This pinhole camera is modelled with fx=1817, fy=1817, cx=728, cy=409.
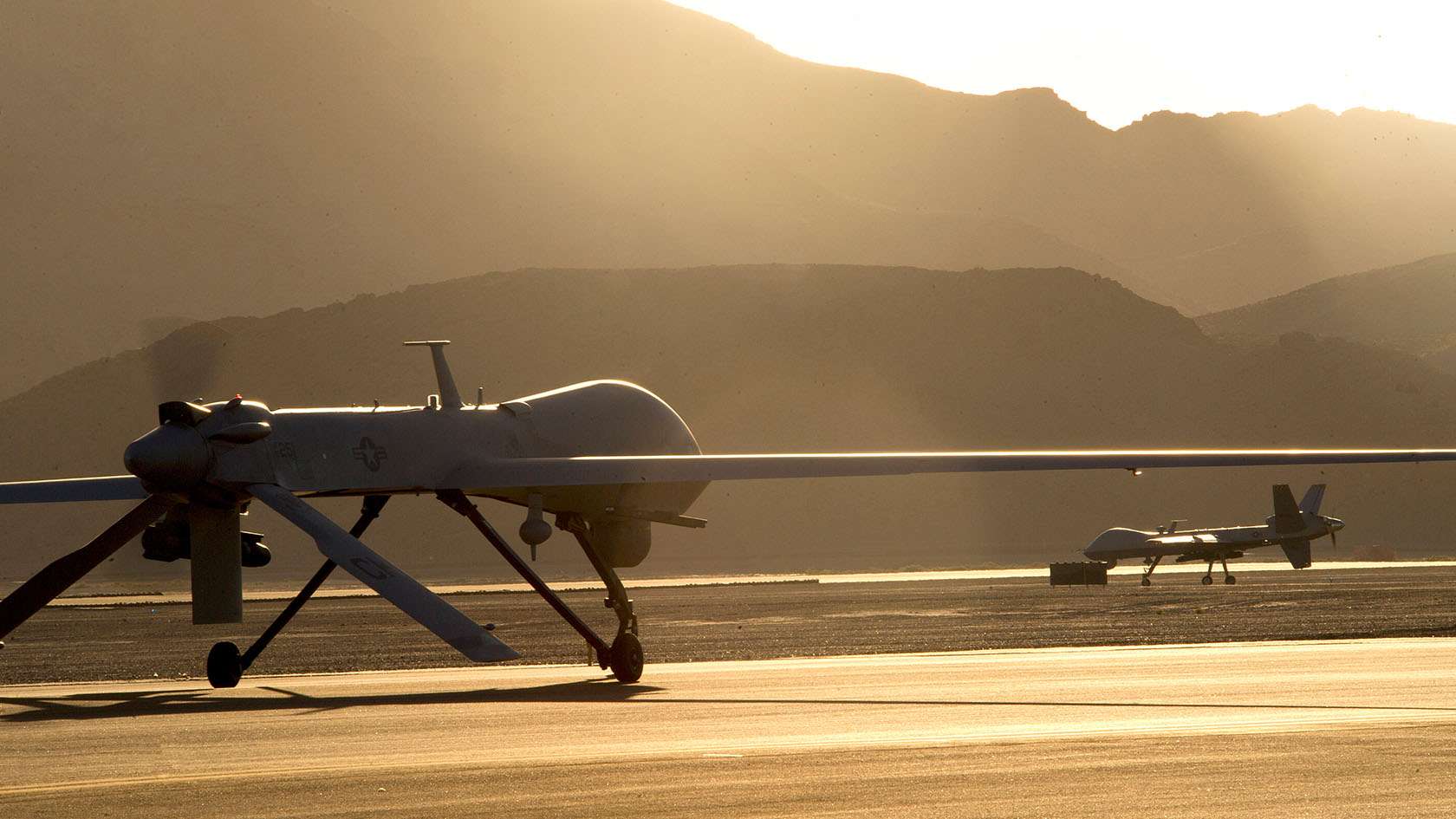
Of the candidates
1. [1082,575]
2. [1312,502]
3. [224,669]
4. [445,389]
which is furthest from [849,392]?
[224,669]

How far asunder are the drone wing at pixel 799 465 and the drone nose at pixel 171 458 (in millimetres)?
3670

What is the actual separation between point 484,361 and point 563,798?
153 meters

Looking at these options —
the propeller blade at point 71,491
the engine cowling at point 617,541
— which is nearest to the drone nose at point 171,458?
the propeller blade at point 71,491

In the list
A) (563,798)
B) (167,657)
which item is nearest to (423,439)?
(563,798)

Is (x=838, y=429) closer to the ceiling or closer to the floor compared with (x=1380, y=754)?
closer to the ceiling

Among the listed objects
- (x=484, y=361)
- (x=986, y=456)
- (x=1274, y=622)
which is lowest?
(x=1274, y=622)

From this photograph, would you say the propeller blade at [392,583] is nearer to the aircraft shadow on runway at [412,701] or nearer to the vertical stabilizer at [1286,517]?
the aircraft shadow on runway at [412,701]

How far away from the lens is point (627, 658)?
2661 centimetres

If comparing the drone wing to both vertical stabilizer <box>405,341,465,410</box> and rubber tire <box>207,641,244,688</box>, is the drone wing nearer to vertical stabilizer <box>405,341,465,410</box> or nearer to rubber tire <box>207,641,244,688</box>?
vertical stabilizer <box>405,341,465,410</box>

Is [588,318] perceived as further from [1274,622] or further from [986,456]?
[986,456]

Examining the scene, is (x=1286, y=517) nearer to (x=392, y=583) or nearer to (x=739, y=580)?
(x=739, y=580)

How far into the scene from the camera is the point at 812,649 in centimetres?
3916

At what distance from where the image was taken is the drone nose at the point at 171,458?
21953 millimetres

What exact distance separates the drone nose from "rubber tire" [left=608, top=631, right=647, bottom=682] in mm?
6955
